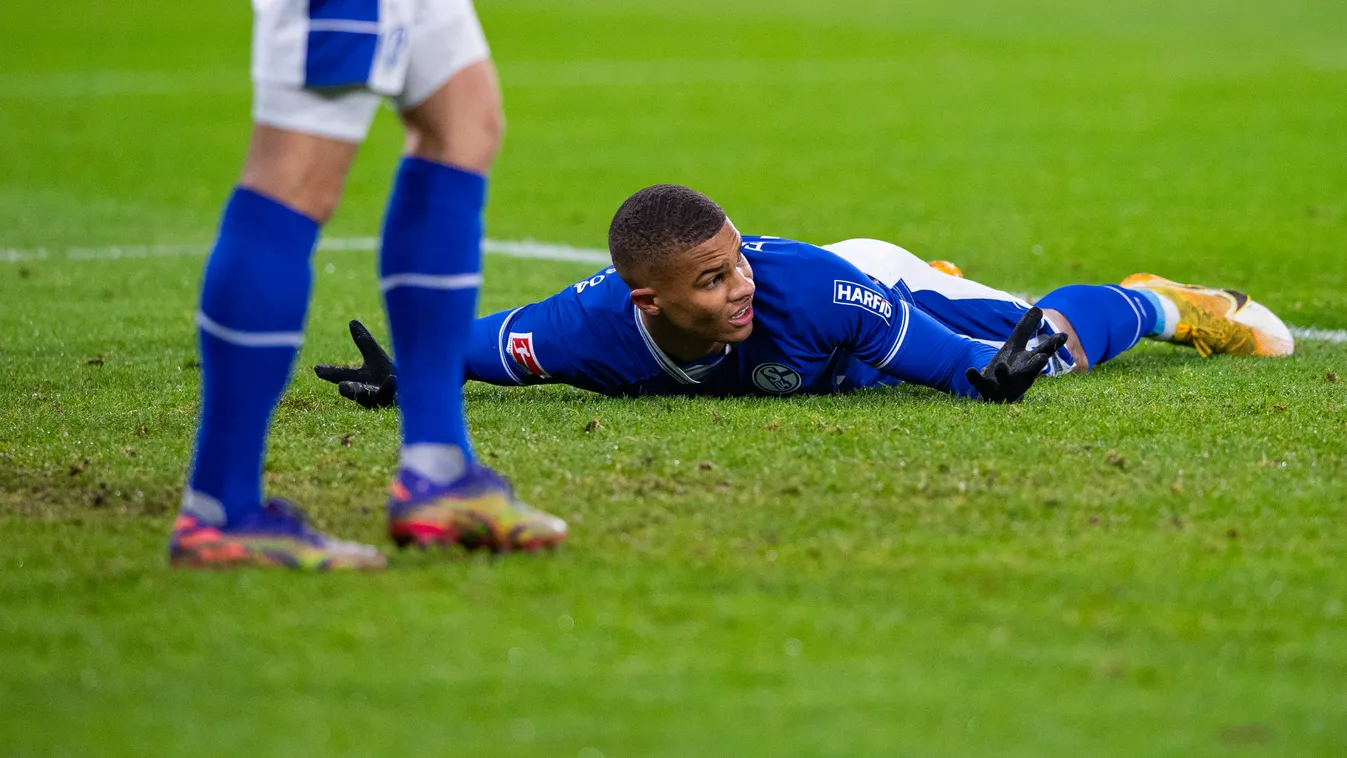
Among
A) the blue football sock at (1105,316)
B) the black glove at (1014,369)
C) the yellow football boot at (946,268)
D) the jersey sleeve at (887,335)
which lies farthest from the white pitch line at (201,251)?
the black glove at (1014,369)

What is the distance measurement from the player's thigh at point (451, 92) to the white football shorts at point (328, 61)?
2.2 inches

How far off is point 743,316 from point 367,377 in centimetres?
113

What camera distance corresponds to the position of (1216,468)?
3764mm

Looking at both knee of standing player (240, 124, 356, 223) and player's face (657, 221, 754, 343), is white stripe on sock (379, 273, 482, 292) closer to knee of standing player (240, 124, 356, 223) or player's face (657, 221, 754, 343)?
knee of standing player (240, 124, 356, 223)

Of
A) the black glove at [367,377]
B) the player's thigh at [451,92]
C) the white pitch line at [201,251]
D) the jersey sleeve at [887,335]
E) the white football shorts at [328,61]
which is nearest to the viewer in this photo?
the white football shorts at [328,61]

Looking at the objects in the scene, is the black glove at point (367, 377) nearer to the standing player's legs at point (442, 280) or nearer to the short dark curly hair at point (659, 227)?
the short dark curly hair at point (659, 227)

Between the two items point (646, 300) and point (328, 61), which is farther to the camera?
point (646, 300)

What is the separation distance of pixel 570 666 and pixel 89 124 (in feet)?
45.8

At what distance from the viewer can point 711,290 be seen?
4.40 meters

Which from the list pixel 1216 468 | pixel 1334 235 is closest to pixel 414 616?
pixel 1216 468

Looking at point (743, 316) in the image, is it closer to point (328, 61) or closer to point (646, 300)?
point (646, 300)

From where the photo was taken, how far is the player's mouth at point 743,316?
446 cm

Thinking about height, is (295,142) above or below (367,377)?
above

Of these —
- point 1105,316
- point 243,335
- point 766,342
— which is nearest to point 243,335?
point 243,335
